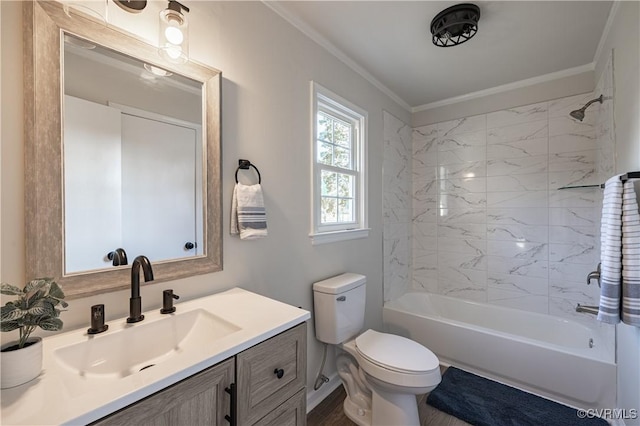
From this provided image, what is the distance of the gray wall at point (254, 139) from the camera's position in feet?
2.70

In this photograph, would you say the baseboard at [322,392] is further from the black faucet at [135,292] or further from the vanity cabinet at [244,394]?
the black faucet at [135,292]

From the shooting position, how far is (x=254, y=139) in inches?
59.1

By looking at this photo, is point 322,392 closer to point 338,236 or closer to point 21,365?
point 338,236

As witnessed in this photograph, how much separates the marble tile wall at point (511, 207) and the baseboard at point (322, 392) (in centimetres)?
102

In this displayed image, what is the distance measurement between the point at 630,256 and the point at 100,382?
1.95 metres

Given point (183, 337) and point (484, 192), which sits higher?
point (484, 192)

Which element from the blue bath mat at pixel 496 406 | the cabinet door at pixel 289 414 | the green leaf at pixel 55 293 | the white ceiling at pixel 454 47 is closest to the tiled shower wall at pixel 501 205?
the white ceiling at pixel 454 47

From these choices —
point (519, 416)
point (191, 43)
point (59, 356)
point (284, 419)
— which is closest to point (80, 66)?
point (191, 43)

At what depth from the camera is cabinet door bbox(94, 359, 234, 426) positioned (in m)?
0.62

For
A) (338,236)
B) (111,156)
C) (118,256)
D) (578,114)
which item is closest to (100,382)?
(118,256)

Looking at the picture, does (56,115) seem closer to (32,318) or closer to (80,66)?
(80,66)

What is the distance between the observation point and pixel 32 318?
0.67 meters

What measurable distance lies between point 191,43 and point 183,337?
128 centimetres

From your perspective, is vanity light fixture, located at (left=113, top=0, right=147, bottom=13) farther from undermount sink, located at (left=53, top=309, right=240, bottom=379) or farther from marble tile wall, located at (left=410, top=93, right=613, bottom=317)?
marble tile wall, located at (left=410, top=93, right=613, bottom=317)
